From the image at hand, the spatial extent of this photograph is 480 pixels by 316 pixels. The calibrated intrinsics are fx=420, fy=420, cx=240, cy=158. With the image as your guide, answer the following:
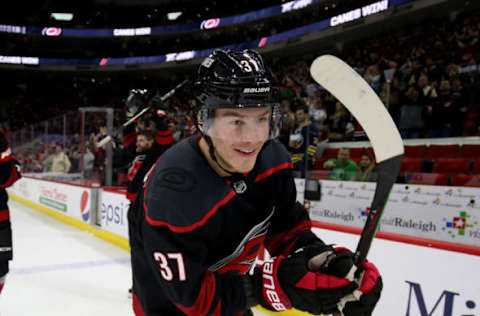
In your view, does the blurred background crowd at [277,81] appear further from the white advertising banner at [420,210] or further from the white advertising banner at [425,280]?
the white advertising banner at [425,280]

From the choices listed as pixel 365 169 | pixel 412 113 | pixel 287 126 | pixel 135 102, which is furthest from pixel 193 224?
pixel 412 113

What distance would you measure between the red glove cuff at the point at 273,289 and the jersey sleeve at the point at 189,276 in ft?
0.18

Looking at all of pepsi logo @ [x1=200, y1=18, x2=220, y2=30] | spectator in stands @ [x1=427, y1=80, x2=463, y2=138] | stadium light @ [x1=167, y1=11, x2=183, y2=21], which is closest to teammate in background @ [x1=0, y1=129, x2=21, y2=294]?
spectator in stands @ [x1=427, y1=80, x2=463, y2=138]

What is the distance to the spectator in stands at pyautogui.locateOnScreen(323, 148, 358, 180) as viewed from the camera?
355cm

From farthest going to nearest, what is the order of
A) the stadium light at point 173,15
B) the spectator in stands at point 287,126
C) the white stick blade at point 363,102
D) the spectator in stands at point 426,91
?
the stadium light at point 173,15
the spectator in stands at point 426,91
the spectator in stands at point 287,126
the white stick blade at point 363,102

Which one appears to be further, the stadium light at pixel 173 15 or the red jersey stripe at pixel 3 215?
the stadium light at pixel 173 15

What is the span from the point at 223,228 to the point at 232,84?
1.14 feet

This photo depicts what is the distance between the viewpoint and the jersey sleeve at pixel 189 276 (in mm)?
887

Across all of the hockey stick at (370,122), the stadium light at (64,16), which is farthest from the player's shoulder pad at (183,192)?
the stadium light at (64,16)

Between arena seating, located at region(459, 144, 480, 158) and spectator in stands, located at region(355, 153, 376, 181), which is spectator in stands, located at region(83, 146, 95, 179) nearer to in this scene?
spectator in stands, located at region(355, 153, 376, 181)

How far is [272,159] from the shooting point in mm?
1166

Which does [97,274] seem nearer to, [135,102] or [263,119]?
[135,102]

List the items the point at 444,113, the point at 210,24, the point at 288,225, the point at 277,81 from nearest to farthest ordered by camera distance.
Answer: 1. the point at 277,81
2. the point at 288,225
3. the point at 444,113
4. the point at 210,24

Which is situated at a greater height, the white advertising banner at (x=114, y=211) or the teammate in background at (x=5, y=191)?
the teammate in background at (x=5, y=191)
